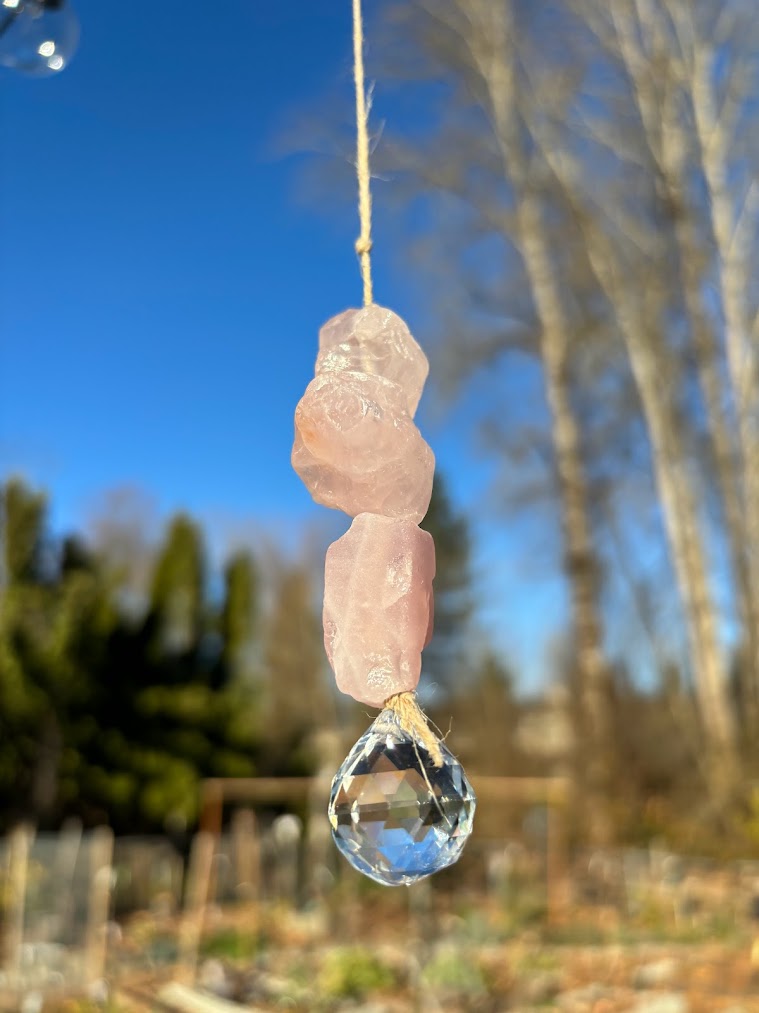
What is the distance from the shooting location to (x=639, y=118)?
7879mm

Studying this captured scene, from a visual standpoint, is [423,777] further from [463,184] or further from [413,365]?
[463,184]

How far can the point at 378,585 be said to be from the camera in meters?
0.73

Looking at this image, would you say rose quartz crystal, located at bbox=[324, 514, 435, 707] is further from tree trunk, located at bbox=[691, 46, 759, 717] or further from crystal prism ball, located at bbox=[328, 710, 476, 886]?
tree trunk, located at bbox=[691, 46, 759, 717]

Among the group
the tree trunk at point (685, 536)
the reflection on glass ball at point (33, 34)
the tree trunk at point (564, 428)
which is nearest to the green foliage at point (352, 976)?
the tree trunk at point (564, 428)

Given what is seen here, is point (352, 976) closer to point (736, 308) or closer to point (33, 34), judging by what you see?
point (33, 34)

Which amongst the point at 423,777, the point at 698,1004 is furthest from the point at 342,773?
the point at 698,1004

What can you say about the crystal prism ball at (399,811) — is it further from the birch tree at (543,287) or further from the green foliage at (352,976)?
the birch tree at (543,287)

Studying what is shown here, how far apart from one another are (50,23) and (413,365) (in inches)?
44.4

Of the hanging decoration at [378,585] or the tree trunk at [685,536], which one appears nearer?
the hanging decoration at [378,585]

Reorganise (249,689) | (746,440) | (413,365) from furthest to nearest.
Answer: (249,689)
(746,440)
(413,365)

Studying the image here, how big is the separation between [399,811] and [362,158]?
54cm

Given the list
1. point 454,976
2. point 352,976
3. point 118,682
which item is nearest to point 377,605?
point 454,976

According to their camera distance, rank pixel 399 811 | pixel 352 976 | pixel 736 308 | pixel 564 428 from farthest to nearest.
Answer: pixel 564 428 < pixel 736 308 < pixel 352 976 < pixel 399 811

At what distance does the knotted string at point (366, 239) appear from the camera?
690mm
